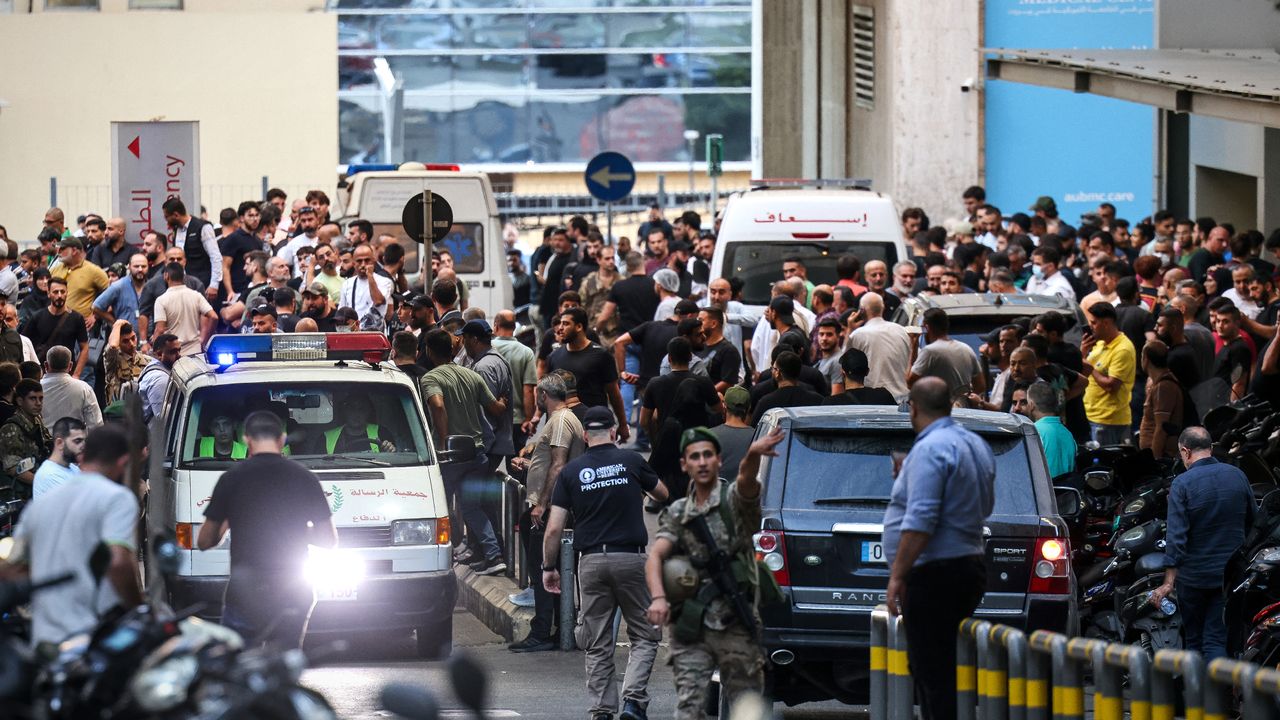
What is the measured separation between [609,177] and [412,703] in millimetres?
22316

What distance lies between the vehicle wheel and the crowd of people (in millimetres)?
677

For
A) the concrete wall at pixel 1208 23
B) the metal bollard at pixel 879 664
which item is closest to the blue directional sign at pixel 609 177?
the concrete wall at pixel 1208 23

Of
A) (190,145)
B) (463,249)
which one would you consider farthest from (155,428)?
(463,249)

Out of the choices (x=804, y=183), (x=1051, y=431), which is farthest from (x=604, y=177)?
(x=1051, y=431)

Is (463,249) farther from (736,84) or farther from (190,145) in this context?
(736,84)

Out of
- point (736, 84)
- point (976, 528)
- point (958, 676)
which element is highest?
point (736, 84)

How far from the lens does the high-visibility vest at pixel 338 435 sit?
44.2 ft

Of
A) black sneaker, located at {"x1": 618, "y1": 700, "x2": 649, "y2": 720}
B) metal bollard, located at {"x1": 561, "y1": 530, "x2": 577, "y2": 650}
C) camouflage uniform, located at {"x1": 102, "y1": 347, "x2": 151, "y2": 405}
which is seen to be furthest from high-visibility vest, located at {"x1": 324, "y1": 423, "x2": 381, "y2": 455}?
camouflage uniform, located at {"x1": 102, "y1": 347, "x2": 151, "y2": 405}

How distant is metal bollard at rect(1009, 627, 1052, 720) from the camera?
26.8 ft

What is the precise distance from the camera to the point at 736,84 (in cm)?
7769

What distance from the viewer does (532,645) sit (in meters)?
13.7

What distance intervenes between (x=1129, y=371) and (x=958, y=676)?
24.8ft

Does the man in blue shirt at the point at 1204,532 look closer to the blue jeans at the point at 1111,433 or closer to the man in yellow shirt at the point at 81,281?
the blue jeans at the point at 1111,433

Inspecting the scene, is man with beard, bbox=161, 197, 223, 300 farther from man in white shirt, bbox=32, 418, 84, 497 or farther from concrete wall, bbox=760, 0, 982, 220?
concrete wall, bbox=760, 0, 982, 220
